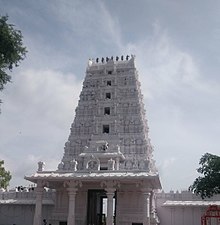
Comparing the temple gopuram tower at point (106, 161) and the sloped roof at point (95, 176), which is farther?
the temple gopuram tower at point (106, 161)

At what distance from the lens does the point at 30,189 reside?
3662 cm

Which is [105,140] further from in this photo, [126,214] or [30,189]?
[30,189]

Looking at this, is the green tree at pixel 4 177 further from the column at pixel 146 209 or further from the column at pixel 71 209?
the column at pixel 146 209

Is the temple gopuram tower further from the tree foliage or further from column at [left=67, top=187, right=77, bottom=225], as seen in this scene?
the tree foliage

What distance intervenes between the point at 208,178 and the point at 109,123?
10276 mm

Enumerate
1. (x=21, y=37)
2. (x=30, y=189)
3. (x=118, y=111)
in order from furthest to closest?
(x=30, y=189)
(x=118, y=111)
(x=21, y=37)

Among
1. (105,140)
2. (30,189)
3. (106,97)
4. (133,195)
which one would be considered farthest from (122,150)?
(30,189)

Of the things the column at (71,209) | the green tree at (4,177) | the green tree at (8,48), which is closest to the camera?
the green tree at (8,48)

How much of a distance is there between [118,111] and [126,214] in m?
9.78

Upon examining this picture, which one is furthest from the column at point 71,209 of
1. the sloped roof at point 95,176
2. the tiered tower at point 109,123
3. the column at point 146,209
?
the column at point 146,209

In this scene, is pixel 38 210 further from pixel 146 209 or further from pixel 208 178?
pixel 208 178

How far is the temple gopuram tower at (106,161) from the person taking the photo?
25.3 metres

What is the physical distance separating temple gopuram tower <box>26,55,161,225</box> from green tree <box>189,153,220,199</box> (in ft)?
13.3

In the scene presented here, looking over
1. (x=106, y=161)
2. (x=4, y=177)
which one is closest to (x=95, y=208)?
(x=106, y=161)
